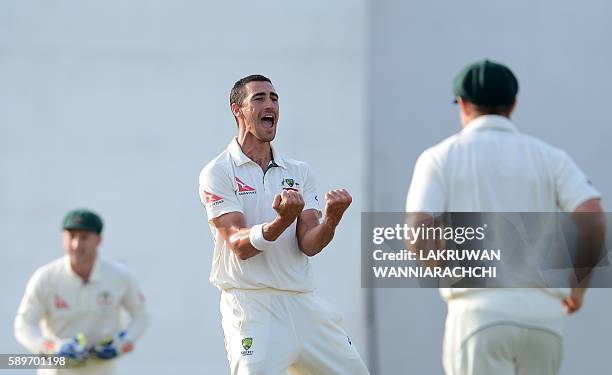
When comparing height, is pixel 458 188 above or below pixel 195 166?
below

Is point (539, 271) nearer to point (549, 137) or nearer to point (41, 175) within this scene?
point (549, 137)

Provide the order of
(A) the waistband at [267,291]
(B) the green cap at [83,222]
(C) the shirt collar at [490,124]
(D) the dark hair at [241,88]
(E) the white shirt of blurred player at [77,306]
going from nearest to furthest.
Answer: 1. (C) the shirt collar at [490,124]
2. (A) the waistband at [267,291]
3. (D) the dark hair at [241,88]
4. (E) the white shirt of blurred player at [77,306]
5. (B) the green cap at [83,222]

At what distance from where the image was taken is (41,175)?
9.62m

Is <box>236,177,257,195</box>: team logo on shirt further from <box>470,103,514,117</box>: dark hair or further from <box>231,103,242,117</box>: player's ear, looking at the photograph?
<box>470,103,514,117</box>: dark hair

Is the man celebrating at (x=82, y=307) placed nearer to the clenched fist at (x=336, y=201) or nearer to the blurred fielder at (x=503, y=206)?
the clenched fist at (x=336, y=201)

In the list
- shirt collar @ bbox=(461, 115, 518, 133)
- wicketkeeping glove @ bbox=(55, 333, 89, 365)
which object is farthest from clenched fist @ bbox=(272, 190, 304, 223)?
wicketkeeping glove @ bbox=(55, 333, 89, 365)

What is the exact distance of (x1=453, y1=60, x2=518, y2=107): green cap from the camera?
4.11 metres

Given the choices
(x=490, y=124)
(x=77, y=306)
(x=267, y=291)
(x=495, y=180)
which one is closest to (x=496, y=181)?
(x=495, y=180)

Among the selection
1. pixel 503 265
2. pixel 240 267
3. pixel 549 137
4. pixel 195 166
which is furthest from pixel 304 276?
pixel 195 166

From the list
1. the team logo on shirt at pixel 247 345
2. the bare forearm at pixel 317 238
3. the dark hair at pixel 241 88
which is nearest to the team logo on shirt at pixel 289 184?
the bare forearm at pixel 317 238

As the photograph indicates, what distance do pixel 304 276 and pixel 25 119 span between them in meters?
5.22

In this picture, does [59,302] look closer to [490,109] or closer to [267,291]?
[267,291]

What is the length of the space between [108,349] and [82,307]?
274 mm

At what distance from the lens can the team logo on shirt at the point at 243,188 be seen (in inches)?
195
